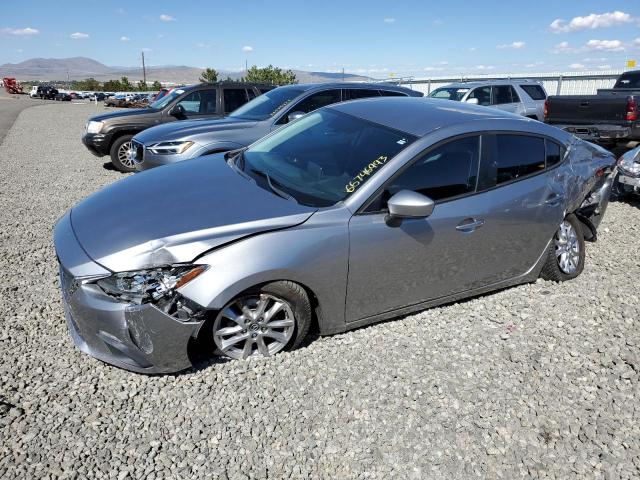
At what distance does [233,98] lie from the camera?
33.5 feet

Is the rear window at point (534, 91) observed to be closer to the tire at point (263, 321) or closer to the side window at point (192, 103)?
the side window at point (192, 103)

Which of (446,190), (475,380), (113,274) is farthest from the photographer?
(446,190)

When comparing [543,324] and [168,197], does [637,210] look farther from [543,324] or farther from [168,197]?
[168,197]

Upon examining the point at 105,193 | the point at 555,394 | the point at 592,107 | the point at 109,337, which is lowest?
the point at 555,394

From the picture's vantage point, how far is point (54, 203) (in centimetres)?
693

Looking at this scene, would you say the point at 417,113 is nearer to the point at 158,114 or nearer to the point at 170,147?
the point at 170,147

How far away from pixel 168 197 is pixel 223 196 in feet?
1.27

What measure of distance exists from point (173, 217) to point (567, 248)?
356cm

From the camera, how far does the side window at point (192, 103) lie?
1003cm

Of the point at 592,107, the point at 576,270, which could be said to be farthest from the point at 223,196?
the point at 592,107

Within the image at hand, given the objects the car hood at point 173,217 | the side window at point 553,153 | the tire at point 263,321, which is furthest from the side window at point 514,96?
the tire at point 263,321

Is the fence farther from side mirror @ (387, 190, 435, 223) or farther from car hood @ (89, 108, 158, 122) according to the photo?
side mirror @ (387, 190, 435, 223)

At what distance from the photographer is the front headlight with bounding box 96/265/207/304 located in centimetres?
259

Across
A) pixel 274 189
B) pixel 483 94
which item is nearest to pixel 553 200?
pixel 274 189
